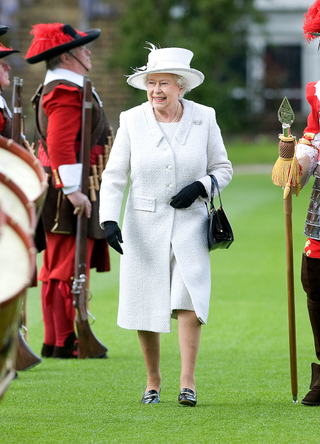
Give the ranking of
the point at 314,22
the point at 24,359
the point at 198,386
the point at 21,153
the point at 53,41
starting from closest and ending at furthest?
the point at 21,153, the point at 314,22, the point at 198,386, the point at 24,359, the point at 53,41

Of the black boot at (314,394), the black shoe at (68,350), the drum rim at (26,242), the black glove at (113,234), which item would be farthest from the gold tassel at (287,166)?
the black shoe at (68,350)

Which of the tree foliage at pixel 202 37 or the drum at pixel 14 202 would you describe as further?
the tree foliage at pixel 202 37

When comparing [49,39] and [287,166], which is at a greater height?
[49,39]

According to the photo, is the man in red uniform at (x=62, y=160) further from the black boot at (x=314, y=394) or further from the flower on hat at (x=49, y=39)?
the black boot at (x=314, y=394)

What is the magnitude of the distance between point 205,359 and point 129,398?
127 centimetres

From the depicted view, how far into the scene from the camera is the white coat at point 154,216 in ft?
14.7

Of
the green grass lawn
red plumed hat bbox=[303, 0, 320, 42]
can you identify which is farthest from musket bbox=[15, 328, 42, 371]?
red plumed hat bbox=[303, 0, 320, 42]

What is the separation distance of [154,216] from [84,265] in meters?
1.55

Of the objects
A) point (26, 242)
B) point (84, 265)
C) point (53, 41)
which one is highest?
point (53, 41)

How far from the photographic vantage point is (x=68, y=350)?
5977 mm

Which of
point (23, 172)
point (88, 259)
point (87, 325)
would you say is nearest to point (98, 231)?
point (88, 259)

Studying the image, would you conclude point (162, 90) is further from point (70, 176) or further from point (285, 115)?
point (70, 176)

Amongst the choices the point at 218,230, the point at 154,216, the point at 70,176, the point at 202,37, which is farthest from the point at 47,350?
the point at 202,37

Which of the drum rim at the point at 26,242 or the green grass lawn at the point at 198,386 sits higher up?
the drum rim at the point at 26,242
